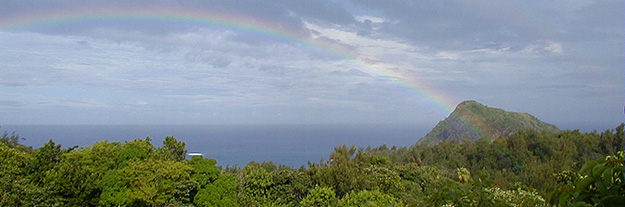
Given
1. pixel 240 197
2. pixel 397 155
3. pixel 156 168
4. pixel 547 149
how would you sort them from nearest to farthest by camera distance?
pixel 156 168
pixel 240 197
pixel 547 149
pixel 397 155

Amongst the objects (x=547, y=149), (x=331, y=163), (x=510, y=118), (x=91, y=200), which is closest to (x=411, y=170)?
(x=331, y=163)

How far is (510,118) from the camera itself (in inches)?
3344

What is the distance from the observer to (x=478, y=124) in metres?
86.2

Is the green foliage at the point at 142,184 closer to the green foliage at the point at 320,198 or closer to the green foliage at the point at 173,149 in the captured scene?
the green foliage at the point at 173,149

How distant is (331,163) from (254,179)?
371 cm

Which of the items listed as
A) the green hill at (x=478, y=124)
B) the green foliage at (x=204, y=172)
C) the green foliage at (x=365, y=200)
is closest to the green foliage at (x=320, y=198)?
the green foliage at (x=365, y=200)

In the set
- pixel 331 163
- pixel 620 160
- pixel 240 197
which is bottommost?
pixel 240 197

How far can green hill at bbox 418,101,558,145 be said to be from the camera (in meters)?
81.8

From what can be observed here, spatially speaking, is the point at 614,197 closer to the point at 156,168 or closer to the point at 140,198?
the point at 140,198

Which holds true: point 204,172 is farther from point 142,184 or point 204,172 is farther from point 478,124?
point 478,124

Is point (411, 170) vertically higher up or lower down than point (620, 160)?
lower down

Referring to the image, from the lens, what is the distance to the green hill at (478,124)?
8181 centimetres

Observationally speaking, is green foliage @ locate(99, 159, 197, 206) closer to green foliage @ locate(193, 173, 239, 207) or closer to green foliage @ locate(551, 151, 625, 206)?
green foliage @ locate(193, 173, 239, 207)

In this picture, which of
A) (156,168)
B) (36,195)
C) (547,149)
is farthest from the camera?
(547,149)
